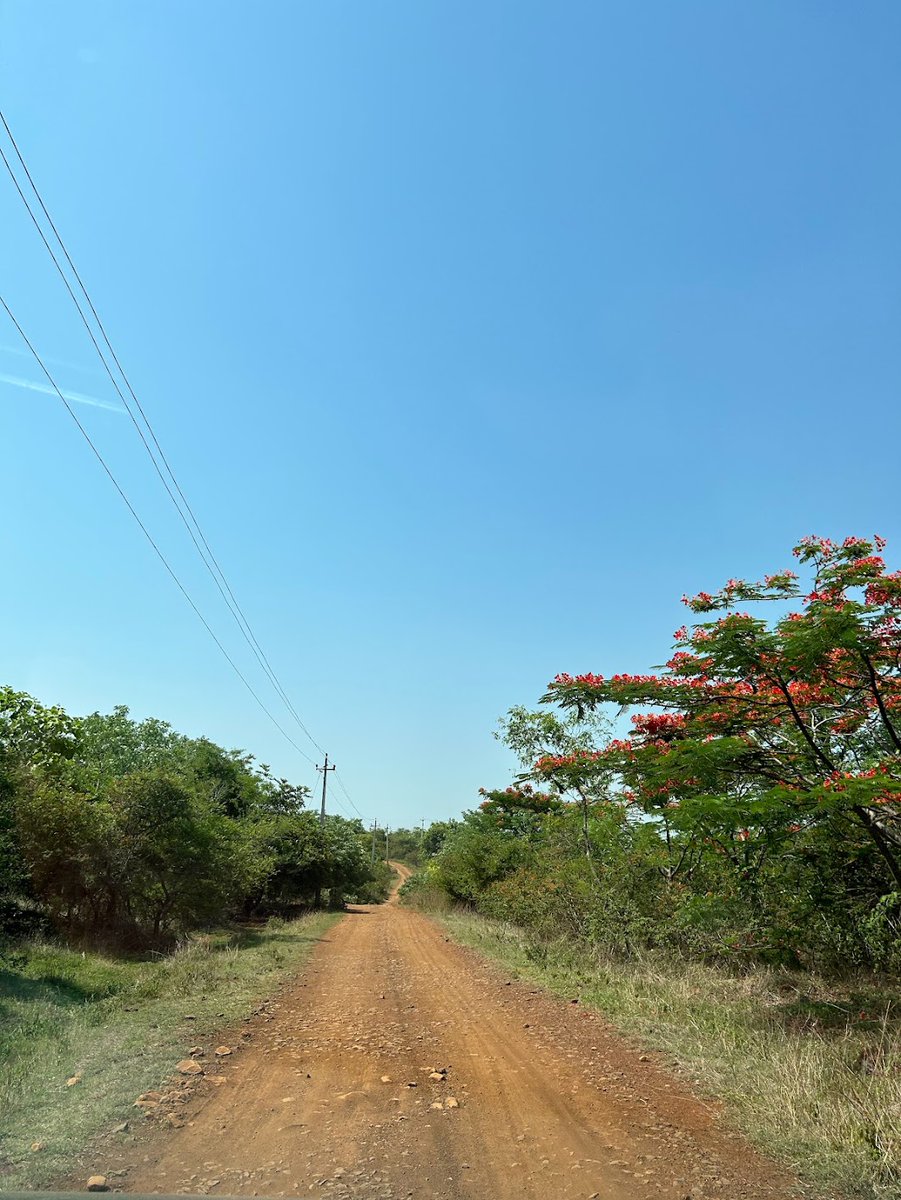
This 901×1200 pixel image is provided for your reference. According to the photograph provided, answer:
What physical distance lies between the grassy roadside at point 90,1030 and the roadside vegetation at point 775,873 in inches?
193

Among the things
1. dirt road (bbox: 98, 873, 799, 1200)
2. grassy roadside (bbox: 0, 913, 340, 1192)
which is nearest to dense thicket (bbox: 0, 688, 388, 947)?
grassy roadside (bbox: 0, 913, 340, 1192)

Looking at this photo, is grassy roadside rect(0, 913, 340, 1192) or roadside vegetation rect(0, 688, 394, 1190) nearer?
grassy roadside rect(0, 913, 340, 1192)

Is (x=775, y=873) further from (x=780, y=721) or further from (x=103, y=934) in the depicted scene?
(x=103, y=934)

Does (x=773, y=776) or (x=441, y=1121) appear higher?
(x=773, y=776)

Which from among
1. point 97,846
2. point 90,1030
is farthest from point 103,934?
point 90,1030

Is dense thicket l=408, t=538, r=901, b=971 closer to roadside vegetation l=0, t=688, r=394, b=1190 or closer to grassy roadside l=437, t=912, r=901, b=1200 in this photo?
grassy roadside l=437, t=912, r=901, b=1200

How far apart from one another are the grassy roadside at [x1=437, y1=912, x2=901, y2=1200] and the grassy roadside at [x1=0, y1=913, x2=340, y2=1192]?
190 inches

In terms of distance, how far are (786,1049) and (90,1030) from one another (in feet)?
25.0

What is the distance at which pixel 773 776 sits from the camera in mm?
9047

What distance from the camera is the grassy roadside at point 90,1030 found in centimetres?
518

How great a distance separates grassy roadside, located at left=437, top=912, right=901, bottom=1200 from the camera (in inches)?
193

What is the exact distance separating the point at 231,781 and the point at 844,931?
34.8 metres

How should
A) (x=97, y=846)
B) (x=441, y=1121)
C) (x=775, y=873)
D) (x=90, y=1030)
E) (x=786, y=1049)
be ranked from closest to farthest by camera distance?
1. (x=441, y=1121)
2. (x=786, y=1049)
3. (x=90, y=1030)
4. (x=775, y=873)
5. (x=97, y=846)

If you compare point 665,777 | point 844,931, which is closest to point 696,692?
point 665,777
